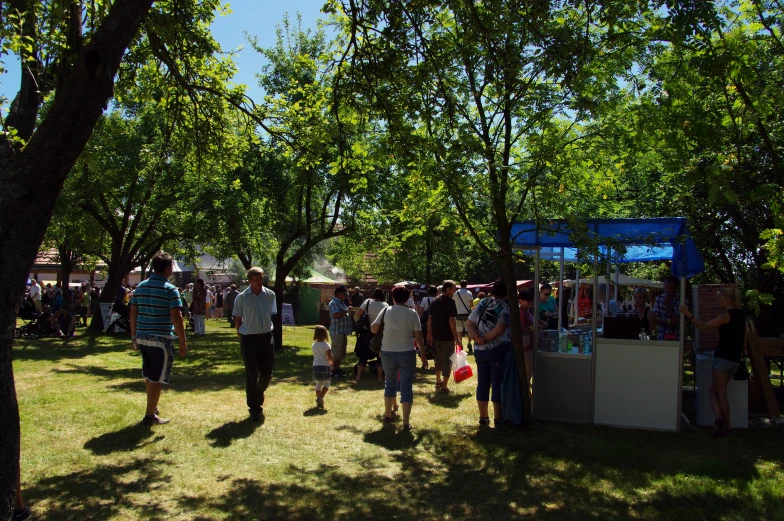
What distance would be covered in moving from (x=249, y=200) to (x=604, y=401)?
11261mm

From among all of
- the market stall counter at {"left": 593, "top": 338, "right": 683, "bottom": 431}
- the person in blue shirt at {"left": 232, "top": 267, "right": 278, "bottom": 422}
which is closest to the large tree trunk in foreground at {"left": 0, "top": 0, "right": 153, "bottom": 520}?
the person in blue shirt at {"left": 232, "top": 267, "right": 278, "bottom": 422}

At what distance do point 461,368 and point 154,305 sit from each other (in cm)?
457

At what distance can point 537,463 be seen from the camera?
6.35 metres

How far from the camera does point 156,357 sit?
711cm

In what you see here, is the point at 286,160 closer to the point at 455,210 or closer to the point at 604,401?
the point at 455,210

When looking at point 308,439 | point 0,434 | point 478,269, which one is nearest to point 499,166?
point 308,439

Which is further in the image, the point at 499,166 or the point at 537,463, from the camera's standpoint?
the point at 499,166

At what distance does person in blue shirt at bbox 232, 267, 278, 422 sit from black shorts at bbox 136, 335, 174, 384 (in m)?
0.97

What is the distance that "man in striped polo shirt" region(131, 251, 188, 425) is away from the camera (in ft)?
23.4

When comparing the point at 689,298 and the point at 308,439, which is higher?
the point at 689,298

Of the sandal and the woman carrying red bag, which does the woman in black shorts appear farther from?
the woman carrying red bag

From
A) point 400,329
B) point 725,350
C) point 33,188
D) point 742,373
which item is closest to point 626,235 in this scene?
point 725,350

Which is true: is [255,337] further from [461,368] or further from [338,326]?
[338,326]

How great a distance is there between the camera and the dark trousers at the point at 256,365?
7871 mm
